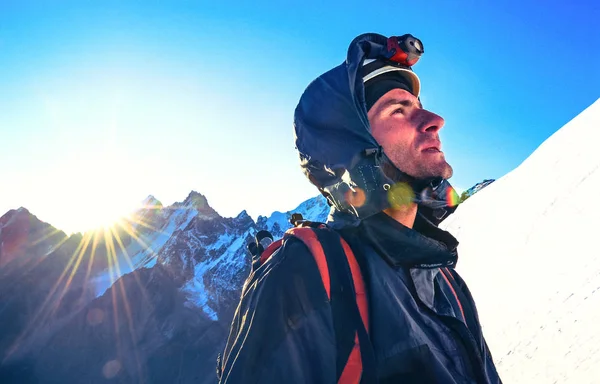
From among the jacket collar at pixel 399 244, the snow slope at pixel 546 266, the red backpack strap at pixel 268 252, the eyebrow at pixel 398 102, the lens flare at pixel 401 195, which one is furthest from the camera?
the snow slope at pixel 546 266

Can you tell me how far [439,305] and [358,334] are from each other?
0.97 metres

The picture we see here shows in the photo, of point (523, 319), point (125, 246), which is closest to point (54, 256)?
point (125, 246)

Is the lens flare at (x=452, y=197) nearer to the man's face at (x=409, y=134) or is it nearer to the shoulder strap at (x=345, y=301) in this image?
the man's face at (x=409, y=134)

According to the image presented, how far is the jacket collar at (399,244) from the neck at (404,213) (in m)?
0.18

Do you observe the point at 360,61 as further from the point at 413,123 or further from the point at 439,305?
the point at 439,305

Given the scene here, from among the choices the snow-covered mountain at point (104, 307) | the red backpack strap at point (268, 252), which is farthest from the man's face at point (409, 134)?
the snow-covered mountain at point (104, 307)

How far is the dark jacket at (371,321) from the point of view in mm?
1499

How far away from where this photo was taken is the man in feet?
5.04

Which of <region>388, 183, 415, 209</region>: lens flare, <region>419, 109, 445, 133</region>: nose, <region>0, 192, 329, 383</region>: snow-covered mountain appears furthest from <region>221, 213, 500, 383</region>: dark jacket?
<region>0, 192, 329, 383</region>: snow-covered mountain

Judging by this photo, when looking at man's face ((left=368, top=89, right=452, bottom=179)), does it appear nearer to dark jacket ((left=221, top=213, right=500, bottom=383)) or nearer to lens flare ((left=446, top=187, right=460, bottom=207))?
lens flare ((left=446, top=187, right=460, bottom=207))

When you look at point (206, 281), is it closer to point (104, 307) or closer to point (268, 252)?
point (104, 307)

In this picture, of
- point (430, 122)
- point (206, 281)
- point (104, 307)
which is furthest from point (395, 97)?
point (206, 281)

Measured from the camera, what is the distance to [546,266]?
25.0ft

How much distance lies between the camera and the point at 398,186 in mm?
2379
